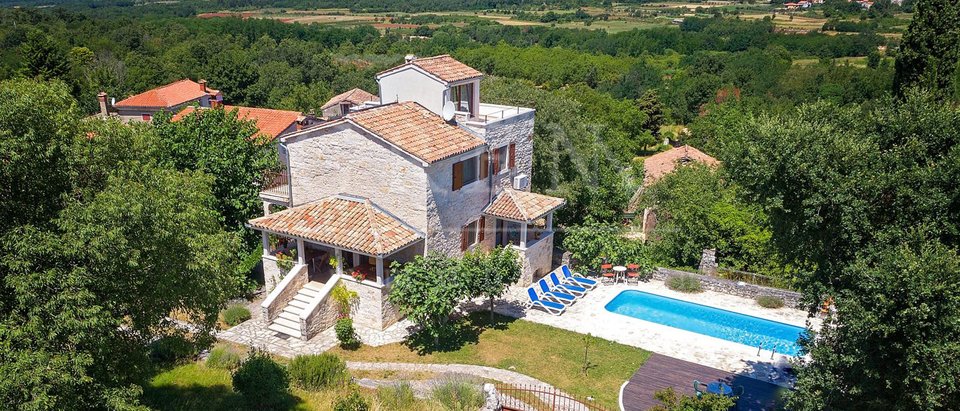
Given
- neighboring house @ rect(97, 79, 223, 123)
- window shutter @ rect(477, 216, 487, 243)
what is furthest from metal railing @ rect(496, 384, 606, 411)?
neighboring house @ rect(97, 79, 223, 123)

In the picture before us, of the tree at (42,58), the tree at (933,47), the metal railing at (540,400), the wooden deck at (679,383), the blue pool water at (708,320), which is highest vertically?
the tree at (933,47)

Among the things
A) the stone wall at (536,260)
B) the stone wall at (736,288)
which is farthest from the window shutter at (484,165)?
the stone wall at (736,288)

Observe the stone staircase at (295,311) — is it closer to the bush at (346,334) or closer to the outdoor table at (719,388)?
the bush at (346,334)

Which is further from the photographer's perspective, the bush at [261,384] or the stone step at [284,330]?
the stone step at [284,330]

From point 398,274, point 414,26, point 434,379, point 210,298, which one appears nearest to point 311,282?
point 398,274

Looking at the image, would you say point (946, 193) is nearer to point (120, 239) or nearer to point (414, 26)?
point (120, 239)
